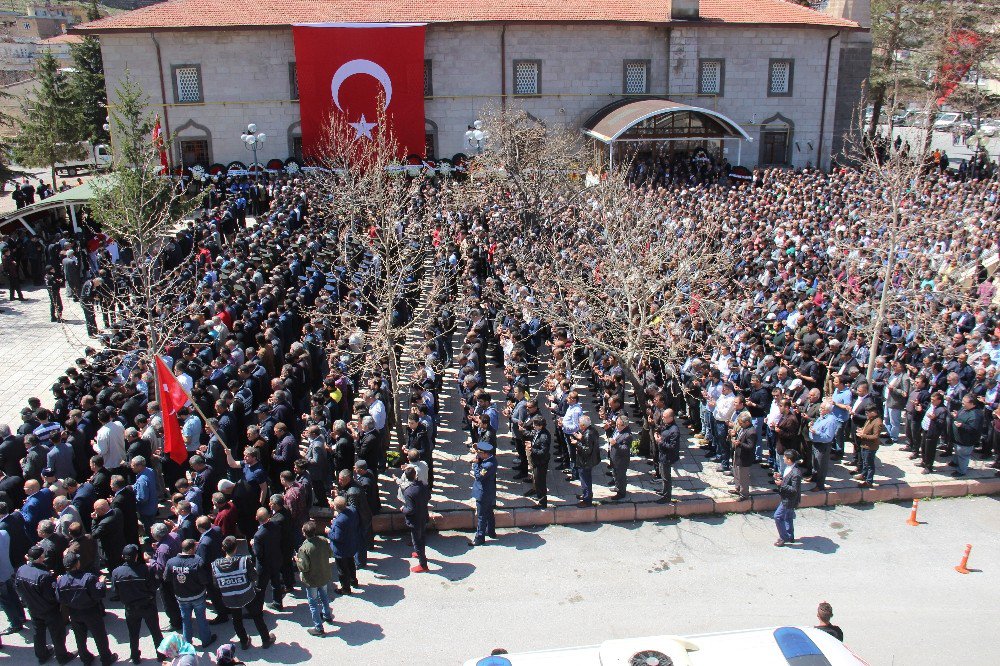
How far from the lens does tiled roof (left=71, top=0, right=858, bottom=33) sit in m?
33.7

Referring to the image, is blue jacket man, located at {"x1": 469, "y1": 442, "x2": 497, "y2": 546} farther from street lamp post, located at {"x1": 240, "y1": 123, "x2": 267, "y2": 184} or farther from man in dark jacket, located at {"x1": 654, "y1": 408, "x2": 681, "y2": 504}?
street lamp post, located at {"x1": 240, "y1": 123, "x2": 267, "y2": 184}

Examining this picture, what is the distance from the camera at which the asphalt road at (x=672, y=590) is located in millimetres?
8711

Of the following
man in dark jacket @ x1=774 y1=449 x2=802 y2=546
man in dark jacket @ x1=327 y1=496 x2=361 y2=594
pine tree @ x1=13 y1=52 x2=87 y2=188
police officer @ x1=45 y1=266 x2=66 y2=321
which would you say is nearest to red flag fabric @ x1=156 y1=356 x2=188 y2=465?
man in dark jacket @ x1=327 y1=496 x2=361 y2=594

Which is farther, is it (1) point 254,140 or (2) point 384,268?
(1) point 254,140

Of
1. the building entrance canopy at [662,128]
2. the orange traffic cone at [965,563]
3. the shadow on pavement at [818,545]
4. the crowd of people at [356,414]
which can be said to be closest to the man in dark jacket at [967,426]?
the crowd of people at [356,414]

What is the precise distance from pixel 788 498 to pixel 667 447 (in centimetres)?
166

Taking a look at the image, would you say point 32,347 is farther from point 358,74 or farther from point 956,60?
point 956,60

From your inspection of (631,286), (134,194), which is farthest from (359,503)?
(134,194)

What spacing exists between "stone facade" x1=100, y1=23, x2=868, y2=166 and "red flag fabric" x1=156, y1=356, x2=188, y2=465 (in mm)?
26723

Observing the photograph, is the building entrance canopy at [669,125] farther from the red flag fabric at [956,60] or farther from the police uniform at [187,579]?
the police uniform at [187,579]

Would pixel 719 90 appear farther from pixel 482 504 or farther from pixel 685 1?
pixel 482 504

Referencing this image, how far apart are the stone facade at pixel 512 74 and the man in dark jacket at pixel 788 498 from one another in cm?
2574

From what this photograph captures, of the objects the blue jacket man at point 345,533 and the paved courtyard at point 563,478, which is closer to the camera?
the blue jacket man at point 345,533

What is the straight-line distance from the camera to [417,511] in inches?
391
